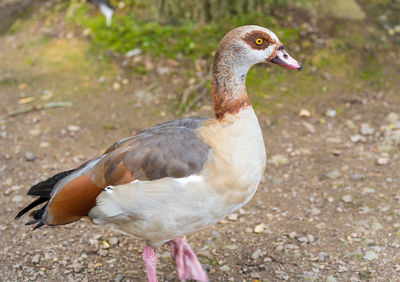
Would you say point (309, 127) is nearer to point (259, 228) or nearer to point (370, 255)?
point (259, 228)

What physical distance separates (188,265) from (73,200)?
1.05m

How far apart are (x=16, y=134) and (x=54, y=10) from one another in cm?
314

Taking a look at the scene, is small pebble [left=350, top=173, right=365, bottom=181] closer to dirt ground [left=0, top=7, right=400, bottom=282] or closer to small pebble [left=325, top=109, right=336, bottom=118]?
dirt ground [left=0, top=7, right=400, bottom=282]

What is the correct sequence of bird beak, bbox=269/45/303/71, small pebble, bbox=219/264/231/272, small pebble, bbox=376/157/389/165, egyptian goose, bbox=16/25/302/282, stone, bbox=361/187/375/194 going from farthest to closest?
1. small pebble, bbox=376/157/389/165
2. stone, bbox=361/187/375/194
3. small pebble, bbox=219/264/231/272
4. bird beak, bbox=269/45/303/71
5. egyptian goose, bbox=16/25/302/282

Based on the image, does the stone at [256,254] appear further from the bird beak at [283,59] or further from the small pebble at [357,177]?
the bird beak at [283,59]

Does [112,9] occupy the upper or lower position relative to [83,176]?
lower

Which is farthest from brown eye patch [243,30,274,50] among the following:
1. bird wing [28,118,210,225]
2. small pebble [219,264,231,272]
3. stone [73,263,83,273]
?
stone [73,263,83,273]

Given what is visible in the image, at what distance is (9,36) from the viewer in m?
7.71

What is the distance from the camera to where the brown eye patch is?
3395mm

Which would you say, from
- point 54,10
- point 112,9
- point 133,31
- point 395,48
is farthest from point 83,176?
point 54,10

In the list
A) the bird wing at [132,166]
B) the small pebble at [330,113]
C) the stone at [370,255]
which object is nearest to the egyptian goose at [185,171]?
the bird wing at [132,166]

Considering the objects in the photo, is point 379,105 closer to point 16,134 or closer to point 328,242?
point 328,242

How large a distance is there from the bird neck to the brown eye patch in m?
0.15

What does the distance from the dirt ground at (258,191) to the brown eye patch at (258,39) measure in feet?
5.74
